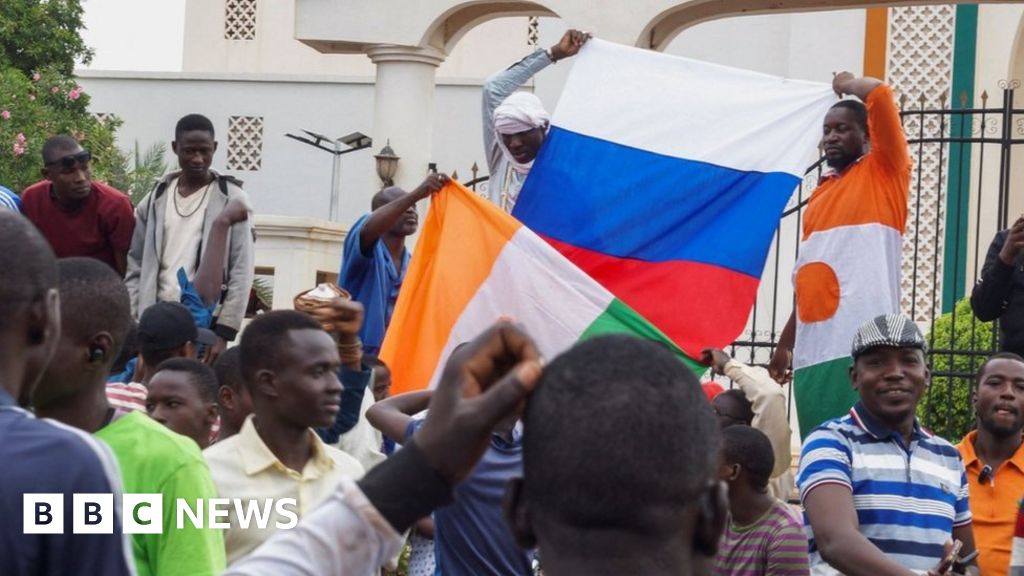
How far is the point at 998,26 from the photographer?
16391 millimetres

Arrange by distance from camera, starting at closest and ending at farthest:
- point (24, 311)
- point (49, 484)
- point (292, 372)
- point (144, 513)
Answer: point (49, 484) < point (24, 311) < point (144, 513) < point (292, 372)

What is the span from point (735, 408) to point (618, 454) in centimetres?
511

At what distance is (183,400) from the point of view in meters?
5.52

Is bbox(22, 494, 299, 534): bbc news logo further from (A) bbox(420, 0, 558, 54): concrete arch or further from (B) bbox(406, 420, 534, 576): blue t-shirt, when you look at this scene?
(A) bbox(420, 0, 558, 54): concrete arch

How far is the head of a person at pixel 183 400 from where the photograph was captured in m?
5.50

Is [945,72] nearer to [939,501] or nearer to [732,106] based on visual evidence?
[732,106]

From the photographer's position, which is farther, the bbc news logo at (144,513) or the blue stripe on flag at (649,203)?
the blue stripe on flag at (649,203)

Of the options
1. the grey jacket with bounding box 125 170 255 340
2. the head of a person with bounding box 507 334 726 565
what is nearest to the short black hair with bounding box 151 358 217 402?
the grey jacket with bounding box 125 170 255 340

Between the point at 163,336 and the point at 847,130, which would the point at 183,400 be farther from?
the point at 847,130

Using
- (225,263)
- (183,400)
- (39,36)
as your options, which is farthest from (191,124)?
(39,36)

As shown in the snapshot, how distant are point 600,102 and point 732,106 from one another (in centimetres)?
63

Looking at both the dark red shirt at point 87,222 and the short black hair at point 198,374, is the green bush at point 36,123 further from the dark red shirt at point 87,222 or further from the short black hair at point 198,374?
the short black hair at point 198,374

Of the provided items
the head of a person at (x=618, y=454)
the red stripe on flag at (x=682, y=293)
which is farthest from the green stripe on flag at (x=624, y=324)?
the head of a person at (x=618, y=454)

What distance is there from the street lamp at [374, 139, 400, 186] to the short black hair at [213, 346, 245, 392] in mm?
5734
